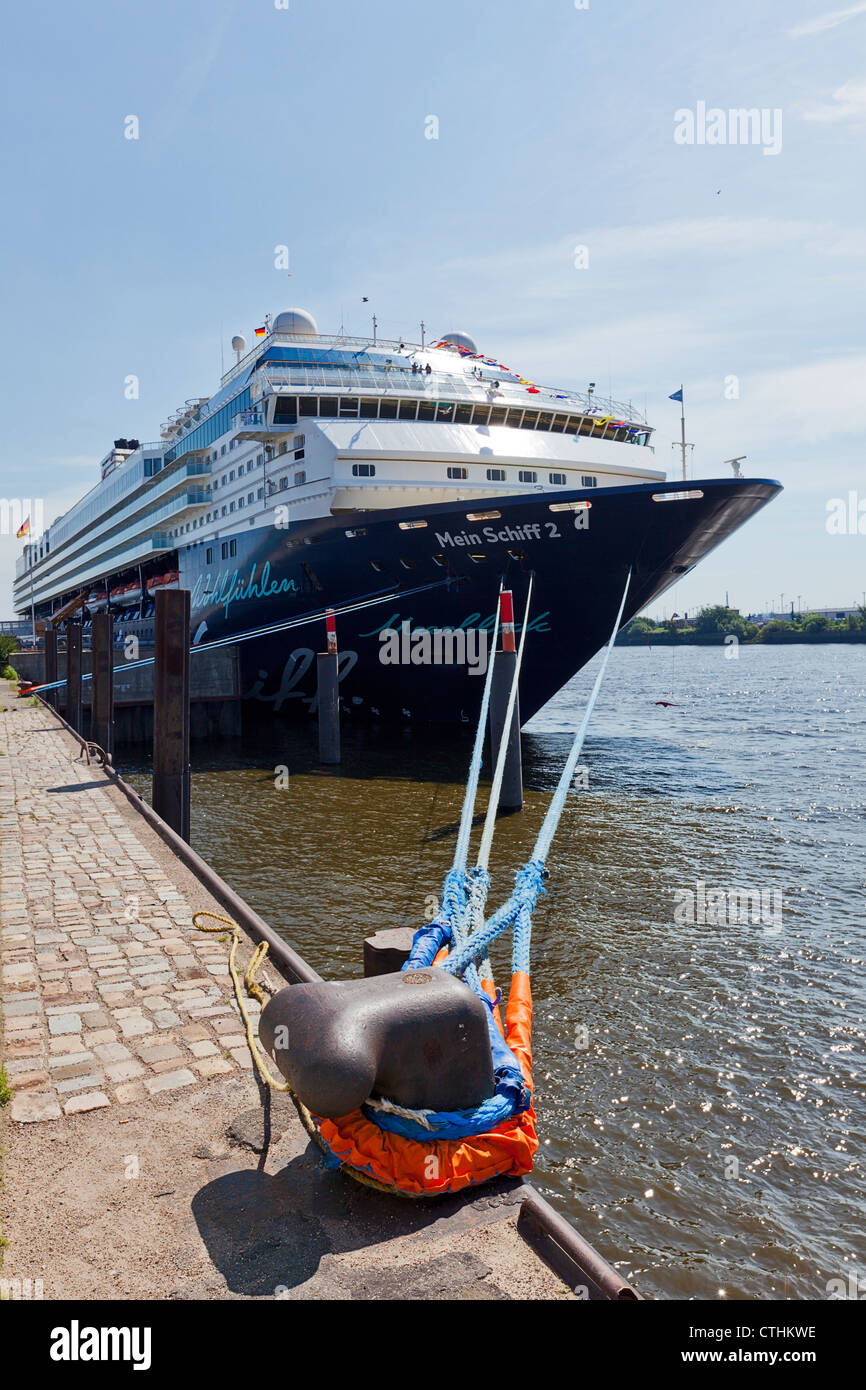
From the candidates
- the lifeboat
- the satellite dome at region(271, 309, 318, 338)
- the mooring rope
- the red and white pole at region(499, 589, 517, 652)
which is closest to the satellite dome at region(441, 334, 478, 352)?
the satellite dome at region(271, 309, 318, 338)

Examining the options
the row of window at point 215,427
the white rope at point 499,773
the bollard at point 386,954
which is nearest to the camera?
the bollard at point 386,954

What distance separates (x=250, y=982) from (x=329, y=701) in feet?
40.6

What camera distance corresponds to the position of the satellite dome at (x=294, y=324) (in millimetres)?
Result: 27156

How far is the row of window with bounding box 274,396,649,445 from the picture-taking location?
21.1 metres

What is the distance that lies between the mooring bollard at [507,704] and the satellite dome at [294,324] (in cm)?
1760

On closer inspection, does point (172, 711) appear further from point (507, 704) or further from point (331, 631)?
point (331, 631)

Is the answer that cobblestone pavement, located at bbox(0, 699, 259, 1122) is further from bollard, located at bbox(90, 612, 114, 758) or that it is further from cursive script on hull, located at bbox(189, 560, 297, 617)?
cursive script on hull, located at bbox(189, 560, 297, 617)

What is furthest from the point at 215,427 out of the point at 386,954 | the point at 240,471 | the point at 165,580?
the point at 386,954

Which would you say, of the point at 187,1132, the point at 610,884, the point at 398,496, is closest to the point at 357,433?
the point at 398,496

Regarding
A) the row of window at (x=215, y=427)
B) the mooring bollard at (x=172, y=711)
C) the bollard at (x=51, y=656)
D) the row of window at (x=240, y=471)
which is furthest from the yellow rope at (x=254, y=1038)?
the bollard at (x=51, y=656)

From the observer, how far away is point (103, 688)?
16766 mm

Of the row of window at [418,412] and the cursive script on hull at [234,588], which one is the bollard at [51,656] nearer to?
the cursive script on hull at [234,588]

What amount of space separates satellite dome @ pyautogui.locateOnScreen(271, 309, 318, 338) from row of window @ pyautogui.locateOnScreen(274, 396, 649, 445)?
676 centimetres

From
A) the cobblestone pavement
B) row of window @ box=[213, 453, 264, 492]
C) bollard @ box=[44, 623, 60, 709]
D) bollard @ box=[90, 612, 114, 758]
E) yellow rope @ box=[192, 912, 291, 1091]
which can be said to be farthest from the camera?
bollard @ box=[44, 623, 60, 709]
